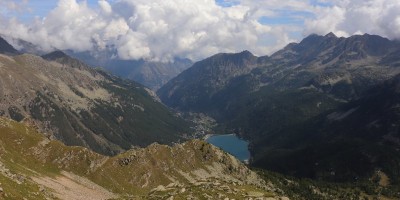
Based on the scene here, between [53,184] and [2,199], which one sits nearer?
[2,199]

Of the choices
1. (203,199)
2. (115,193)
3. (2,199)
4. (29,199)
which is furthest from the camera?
(115,193)

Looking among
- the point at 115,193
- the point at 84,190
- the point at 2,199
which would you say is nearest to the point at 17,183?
the point at 2,199

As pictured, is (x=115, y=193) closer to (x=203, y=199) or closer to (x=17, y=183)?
(x=203, y=199)

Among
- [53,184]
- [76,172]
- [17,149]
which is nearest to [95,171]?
[76,172]

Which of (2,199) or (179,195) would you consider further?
(179,195)

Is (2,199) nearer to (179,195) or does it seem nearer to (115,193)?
(179,195)

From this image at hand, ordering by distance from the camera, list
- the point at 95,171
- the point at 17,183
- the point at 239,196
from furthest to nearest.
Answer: the point at 95,171 → the point at 239,196 → the point at 17,183

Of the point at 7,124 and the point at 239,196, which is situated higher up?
the point at 7,124

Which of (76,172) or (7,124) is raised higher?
(7,124)

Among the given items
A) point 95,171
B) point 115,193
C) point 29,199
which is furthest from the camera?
point 95,171
